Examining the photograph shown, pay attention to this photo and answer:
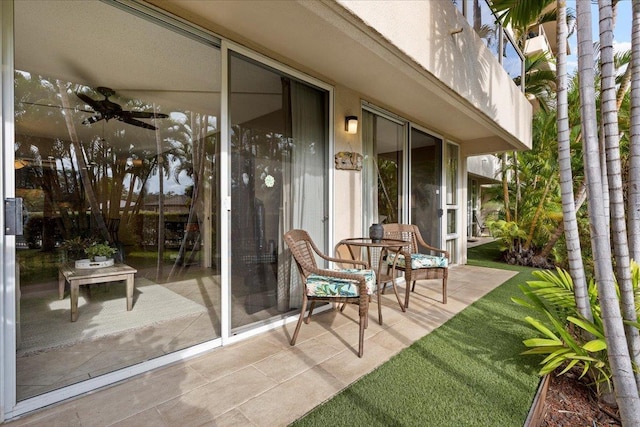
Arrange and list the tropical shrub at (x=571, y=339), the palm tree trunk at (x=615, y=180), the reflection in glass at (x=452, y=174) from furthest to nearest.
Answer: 1. the reflection in glass at (x=452, y=174)
2. the tropical shrub at (x=571, y=339)
3. the palm tree trunk at (x=615, y=180)

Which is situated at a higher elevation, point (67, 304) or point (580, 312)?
point (580, 312)

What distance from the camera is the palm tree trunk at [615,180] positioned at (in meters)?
1.49

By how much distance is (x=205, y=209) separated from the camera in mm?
3299

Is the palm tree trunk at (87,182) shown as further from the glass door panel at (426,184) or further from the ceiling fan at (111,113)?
the glass door panel at (426,184)

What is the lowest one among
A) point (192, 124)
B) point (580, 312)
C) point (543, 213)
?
point (580, 312)

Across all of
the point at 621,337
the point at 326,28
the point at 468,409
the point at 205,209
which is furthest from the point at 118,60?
the point at 621,337

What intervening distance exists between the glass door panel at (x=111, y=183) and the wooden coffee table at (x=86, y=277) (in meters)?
0.08

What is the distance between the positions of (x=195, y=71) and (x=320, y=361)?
2954 mm

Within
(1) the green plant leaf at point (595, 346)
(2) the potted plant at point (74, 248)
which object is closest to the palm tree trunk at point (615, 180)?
(1) the green plant leaf at point (595, 346)

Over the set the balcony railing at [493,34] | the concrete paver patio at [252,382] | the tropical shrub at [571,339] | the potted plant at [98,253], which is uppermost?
the balcony railing at [493,34]

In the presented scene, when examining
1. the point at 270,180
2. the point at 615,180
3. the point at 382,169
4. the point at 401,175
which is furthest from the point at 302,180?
the point at 615,180

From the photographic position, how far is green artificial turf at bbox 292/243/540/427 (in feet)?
5.24

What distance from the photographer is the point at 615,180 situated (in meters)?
1.55

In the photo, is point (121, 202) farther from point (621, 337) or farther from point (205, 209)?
point (621, 337)
